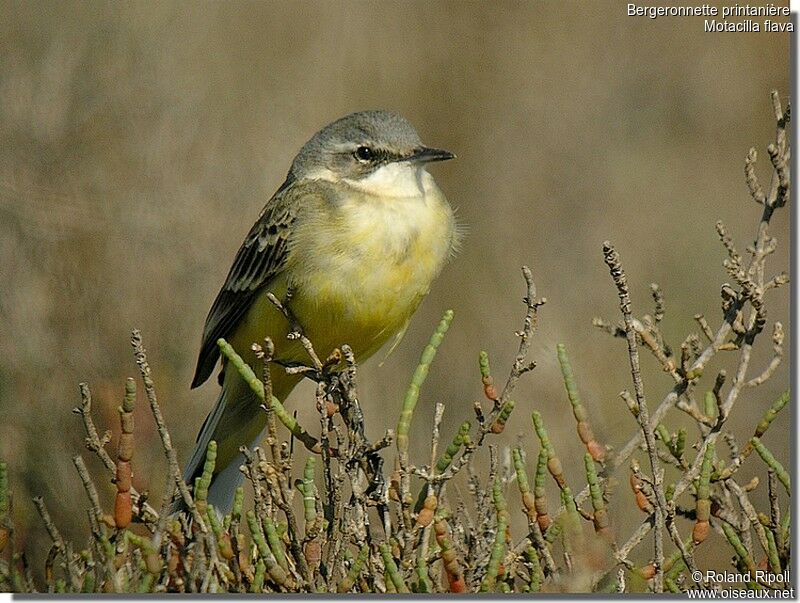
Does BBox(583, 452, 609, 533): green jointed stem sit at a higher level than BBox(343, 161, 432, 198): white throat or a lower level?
lower

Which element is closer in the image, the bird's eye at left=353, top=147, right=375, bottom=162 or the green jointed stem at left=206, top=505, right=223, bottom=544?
A: the green jointed stem at left=206, top=505, right=223, bottom=544

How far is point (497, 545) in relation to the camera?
232 centimetres

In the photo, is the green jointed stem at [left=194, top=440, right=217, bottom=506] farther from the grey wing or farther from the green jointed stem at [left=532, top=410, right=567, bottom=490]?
the grey wing

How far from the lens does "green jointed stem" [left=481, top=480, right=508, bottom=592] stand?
232 cm

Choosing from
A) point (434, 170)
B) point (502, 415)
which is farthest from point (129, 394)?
point (434, 170)

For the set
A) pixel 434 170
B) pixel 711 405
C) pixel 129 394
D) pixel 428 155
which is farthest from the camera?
pixel 434 170

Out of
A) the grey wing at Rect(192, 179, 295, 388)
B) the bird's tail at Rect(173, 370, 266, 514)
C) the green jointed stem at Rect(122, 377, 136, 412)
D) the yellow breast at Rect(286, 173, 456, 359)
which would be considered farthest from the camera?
the grey wing at Rect(192, 179, 295, 388)

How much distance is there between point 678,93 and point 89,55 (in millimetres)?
3491

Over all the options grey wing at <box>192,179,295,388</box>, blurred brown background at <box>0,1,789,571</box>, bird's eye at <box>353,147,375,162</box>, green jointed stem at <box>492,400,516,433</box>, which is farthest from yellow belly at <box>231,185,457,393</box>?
green jointed stem at <box>492,400,516,433</box>

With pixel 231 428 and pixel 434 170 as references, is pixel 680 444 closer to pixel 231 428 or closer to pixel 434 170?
pixel 231 428

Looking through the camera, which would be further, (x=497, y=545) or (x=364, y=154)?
(x=364, y=154)

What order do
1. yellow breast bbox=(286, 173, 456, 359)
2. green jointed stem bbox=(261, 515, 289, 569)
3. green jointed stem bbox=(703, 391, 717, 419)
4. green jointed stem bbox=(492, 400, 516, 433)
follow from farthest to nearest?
yellow breast bbox=(286, 173, 456, 359), green jointed stem bbox=(703, 391, 717, 419), green jointed stem bbox=(492, 400, 516, 433), green jointed stem bbox=(261, 515, 289, 569)

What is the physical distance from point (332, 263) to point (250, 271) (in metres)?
0.56

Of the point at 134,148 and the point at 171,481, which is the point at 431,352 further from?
the point at 134,148
